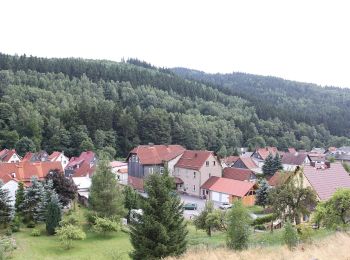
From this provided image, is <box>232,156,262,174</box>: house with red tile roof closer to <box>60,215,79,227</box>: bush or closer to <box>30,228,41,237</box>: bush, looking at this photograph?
<box>60,215,79,227</box>: bush

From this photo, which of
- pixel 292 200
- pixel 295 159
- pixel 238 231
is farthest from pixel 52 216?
pixel 295 159

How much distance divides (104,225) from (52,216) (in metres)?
4.54

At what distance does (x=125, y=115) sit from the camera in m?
96.2

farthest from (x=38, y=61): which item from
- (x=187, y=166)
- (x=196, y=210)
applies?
(x=196, y=210)

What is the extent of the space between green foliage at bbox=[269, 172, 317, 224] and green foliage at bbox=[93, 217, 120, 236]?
14465 mm

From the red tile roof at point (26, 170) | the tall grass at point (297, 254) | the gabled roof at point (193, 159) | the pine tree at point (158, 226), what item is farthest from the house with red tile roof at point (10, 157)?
the tall grass at point (297, 254)

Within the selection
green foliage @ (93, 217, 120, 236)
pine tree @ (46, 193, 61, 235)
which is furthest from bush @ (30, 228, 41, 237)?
green foliage @ (93, 217, 120, 236)

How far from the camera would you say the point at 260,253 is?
1467 centimetres

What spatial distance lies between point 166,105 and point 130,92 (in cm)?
1313

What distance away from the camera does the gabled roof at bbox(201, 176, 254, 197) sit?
49.2m

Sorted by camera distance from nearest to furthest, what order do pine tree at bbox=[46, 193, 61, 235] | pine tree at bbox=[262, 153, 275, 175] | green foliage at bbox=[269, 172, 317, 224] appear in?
green foliage at bbox=[269, 172, 317, 224] < pine tree at bbox=[46, 193, 61, 235] < pine tree at bbox=[262, 153, 275, 175]

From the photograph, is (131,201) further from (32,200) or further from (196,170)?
(196,170)

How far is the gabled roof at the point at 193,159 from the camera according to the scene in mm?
56250

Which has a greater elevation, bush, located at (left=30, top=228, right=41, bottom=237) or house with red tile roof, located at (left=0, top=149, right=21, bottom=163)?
house with red tile roof, located at (left=0, top=149, right=21, bottom=163)
